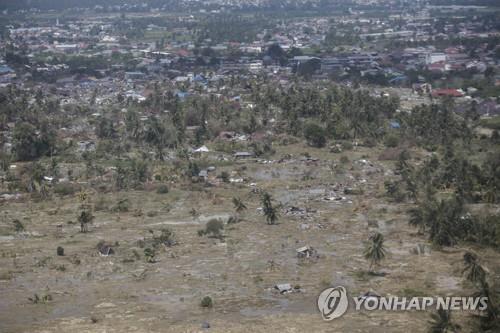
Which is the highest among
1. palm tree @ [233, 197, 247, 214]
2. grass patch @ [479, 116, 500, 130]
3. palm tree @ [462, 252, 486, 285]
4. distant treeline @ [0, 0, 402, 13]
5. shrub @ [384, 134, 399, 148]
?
palm tree @ [462, 252, 486, 285]

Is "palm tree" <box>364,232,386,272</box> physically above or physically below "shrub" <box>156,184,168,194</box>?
above

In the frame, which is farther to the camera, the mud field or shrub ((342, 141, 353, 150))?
shrub ((342, 141, 353, 150))

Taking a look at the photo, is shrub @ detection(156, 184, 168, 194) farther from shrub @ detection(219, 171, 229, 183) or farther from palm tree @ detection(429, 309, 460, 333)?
palm tree @ detection(429, 309, 460, 333)

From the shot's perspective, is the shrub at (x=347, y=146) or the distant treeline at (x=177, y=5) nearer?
the shrub at (x=347, y=146)

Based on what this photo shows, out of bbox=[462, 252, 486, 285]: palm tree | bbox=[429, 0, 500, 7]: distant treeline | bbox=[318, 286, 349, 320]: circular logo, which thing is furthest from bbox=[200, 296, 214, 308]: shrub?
bbox=[429, 0, 500, 7]: distant treeline

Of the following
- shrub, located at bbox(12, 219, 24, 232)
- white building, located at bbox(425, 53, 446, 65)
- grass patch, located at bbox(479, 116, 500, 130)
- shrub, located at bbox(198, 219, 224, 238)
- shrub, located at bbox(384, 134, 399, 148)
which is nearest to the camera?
shrub, located at bbox(198, 219, 224, 238)

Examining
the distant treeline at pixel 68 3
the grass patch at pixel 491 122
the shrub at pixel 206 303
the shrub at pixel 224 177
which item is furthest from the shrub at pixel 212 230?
the distant treeline at pixel 68 3

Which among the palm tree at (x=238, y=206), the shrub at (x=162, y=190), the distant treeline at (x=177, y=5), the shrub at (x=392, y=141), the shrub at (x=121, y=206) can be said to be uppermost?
the palm tree at (x=238, y=206)

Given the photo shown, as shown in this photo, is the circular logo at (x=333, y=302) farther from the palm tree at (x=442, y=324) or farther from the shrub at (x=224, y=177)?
the shrub at (x=224, y=177)
